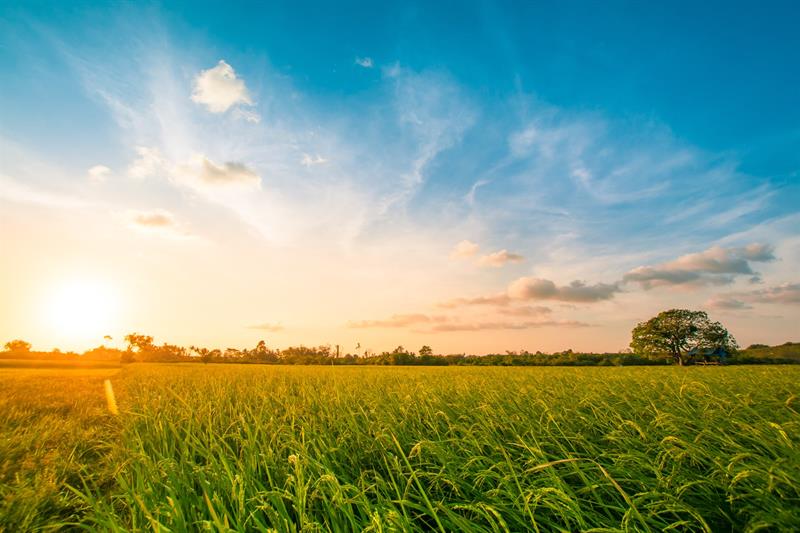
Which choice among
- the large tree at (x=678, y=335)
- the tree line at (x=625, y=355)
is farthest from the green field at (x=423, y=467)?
the large tree at (x=678, y=335)

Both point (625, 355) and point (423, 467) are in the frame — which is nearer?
point (423, 467)

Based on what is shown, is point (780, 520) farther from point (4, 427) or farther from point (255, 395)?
point (4, 427)

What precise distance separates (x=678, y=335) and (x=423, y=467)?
77.5 meters

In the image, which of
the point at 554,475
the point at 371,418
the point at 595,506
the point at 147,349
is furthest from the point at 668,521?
the point at 147,349

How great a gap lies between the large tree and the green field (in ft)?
227

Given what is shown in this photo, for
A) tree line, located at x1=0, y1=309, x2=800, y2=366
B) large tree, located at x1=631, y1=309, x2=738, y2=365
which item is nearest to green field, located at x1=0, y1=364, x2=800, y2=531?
tree line, located at x1=0, y1=309, x2=800, y2=366

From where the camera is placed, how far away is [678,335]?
63.5 m

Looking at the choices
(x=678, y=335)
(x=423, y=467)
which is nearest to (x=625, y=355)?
(x=678, y=335)

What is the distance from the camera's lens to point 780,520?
1.96 metres

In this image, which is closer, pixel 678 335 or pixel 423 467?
pixel 423 467

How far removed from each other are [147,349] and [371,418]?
91674 mm

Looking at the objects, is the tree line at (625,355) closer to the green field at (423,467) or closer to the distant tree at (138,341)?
the distant tree at (138,341)

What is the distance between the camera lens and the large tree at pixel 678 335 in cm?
6241

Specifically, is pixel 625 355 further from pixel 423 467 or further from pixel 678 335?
pixel 423 467
